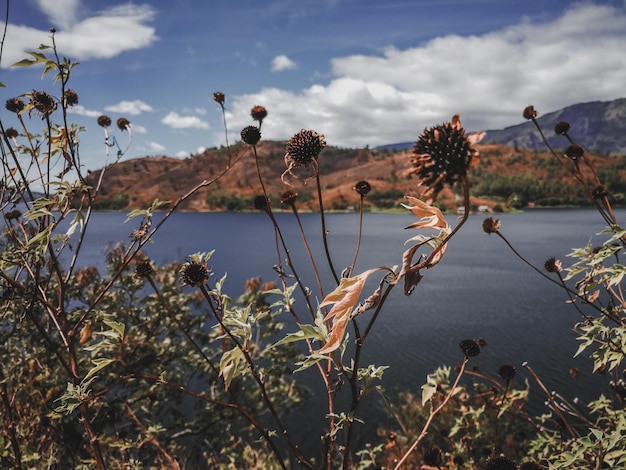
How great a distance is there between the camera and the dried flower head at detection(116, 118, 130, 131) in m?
3.36

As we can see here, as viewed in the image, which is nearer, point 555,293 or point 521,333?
point 521,333

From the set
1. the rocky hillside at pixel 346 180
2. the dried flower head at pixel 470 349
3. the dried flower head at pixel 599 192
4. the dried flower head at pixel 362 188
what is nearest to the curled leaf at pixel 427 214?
the dried flower head at pixel 362 188

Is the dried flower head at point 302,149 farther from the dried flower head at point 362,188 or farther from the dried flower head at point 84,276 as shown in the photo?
the dried flower head at point 84,276

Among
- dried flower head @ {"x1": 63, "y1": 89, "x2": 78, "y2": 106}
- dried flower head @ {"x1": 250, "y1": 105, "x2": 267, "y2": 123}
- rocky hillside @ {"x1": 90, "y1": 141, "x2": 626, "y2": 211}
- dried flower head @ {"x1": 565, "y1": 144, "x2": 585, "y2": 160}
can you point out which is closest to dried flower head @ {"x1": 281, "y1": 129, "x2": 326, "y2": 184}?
dried flower head @ {"x1": 250, "y1": 105, "x2": 267, "y2": 123}

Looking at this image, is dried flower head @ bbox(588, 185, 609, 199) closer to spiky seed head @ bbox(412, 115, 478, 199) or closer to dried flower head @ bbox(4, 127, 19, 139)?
spiky seed head @ bbox(412, 115, 478, 199)

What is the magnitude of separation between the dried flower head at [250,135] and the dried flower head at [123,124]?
183 centimetres

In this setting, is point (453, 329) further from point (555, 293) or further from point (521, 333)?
point (555, 293)

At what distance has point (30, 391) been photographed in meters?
4.58

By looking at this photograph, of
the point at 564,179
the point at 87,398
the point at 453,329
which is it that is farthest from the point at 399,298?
the point at 564,179

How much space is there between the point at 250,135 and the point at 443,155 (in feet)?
4.08

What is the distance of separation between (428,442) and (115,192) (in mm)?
115736

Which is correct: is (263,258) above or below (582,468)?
below

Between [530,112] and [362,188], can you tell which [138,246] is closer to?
[362,188]

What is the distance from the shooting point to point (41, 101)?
79.4 inches
